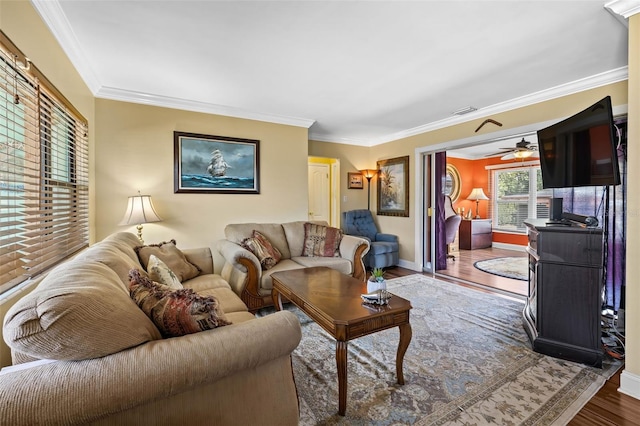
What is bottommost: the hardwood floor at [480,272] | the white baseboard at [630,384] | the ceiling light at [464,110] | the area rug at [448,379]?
the area rug at [448,379]

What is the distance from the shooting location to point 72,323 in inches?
33.5

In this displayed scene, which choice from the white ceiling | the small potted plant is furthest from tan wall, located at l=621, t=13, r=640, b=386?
the small potted plant

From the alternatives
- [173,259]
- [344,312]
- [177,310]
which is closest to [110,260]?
[177,310]

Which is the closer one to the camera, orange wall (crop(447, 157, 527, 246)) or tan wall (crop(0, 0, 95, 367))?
tan wall (crop(0, 0, 95, 367))

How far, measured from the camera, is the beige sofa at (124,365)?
0.81 meters

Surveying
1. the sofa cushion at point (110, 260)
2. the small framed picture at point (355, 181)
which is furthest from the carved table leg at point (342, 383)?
the small framed picture at point (355, 181)

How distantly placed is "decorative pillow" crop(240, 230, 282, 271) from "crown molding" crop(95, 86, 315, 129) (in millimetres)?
1704

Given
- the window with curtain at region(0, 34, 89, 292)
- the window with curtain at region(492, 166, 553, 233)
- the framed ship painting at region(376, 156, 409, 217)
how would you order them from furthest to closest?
1. the window with curtain at region(492, 166, 553, 233)
2. the framed ship painting at region(376, 156, 409, 217)
3. the window with curtain at region(0, 34, 89, 292)

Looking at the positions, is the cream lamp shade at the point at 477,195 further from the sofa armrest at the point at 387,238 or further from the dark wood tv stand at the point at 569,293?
the dark wood tv stand at the point at 569,293

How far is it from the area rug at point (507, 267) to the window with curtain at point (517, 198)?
1.19 m

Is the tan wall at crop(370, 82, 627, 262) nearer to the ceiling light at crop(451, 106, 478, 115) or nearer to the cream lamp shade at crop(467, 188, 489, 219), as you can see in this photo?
the ceiling light at crop(451, 106, 478, 115)

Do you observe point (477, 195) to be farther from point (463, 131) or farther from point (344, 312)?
point (344, 312)

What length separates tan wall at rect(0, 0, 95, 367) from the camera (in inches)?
53.3

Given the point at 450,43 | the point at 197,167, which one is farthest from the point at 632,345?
the point at 197,167
